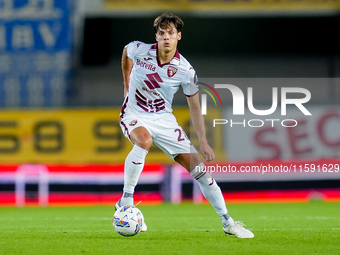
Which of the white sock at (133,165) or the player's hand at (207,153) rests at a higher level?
the player's hand at (207,153)

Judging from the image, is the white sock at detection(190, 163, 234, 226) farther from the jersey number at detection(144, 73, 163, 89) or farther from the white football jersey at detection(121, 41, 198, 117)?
the jersey number at detection(144, 73, 163, 89)

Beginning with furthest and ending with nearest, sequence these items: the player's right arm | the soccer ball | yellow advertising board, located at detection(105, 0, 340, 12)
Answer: yellow advertising board, located at detection(105, 0, 340, 12) < the player's right arm < the soccer ball

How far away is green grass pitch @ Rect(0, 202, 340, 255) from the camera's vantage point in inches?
214

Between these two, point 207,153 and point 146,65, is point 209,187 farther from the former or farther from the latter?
point 146,65

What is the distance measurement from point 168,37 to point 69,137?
6206 mm

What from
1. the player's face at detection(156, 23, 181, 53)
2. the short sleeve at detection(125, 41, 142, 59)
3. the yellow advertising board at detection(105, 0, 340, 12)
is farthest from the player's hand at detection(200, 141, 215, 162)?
the yellow advertising board at detection(105, 0, 340, 12)

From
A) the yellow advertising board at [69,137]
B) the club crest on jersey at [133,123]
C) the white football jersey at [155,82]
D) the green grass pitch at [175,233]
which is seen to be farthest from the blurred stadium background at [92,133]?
the club crest on jersey at [133,123]

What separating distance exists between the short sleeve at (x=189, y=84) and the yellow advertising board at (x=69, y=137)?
567cm

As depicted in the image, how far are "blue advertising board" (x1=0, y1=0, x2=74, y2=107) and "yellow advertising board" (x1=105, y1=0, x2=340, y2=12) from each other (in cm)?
125

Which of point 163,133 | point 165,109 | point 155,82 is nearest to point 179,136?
point 163,133

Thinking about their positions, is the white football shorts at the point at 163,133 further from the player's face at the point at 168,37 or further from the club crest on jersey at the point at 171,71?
the player's face at the point at 168,37

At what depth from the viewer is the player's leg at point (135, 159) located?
5922 mm

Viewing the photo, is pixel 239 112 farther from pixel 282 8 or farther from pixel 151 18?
pixel 151 18

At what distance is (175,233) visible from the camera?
672 centimetres
